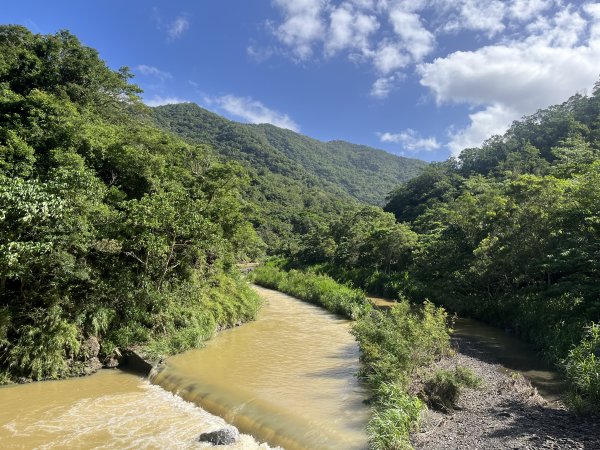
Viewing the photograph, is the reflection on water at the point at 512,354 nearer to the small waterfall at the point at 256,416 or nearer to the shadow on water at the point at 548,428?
the shadow on water at the point at 548,428

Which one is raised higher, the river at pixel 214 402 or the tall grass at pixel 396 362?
the tall grass at pixel 396 362

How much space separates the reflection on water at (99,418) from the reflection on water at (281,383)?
0.67m

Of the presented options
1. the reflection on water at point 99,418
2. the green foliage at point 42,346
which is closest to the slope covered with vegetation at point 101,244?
the green foliage at point 42,346

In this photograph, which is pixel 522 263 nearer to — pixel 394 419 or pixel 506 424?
pixel 506 424

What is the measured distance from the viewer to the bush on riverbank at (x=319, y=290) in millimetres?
28844

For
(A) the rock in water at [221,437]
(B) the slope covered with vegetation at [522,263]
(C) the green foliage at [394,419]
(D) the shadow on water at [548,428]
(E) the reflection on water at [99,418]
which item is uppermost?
(B) the slope covered with vegetation at [522,263]

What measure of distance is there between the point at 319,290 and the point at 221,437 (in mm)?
24192

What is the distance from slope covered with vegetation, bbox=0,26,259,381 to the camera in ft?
43.7

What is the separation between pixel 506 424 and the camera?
970 cm

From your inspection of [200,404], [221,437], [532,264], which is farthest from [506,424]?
[532,264]

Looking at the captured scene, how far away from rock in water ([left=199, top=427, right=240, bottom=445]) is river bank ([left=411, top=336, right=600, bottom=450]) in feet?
14.9

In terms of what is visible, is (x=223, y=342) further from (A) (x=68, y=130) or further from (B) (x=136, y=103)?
(B) (x=136, y=103)

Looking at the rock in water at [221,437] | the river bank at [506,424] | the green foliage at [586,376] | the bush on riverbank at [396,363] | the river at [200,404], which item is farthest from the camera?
the river at [200,404]

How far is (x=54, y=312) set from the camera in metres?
13.8
